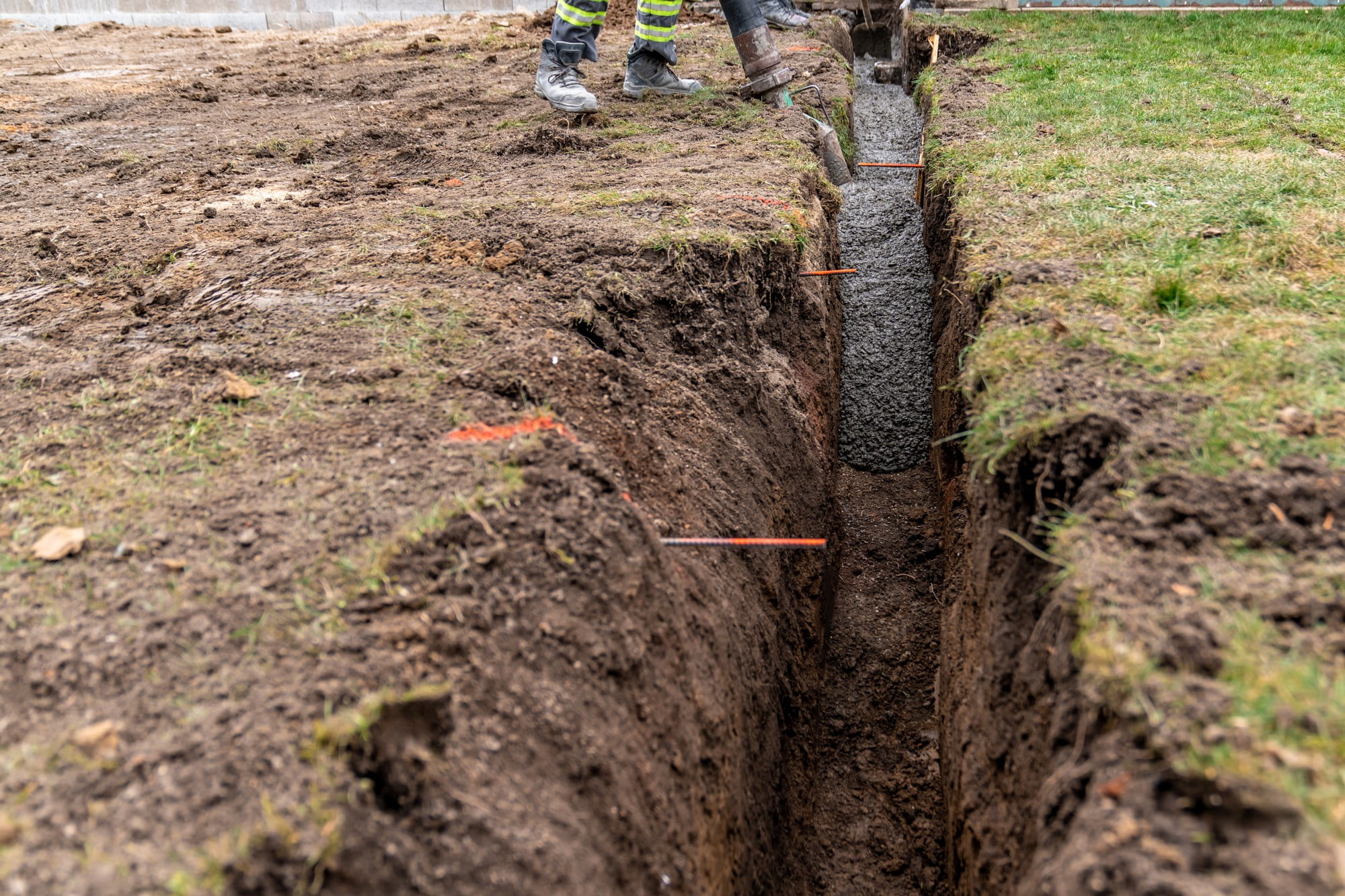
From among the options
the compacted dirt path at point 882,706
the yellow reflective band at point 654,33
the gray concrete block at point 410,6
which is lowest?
the compacted dirt path at point 882,706

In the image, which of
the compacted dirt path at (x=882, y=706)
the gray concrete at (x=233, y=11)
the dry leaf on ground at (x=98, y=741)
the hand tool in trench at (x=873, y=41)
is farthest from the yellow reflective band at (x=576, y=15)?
the gray concrete at (x=233, y=11)

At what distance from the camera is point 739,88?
606cm

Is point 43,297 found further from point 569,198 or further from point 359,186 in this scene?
A: point 569,198

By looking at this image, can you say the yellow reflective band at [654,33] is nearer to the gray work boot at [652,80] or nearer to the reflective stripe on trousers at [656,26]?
the reflective stripe on trousers at [656,26]

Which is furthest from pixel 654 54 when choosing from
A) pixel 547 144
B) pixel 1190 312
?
pixel 1190 312

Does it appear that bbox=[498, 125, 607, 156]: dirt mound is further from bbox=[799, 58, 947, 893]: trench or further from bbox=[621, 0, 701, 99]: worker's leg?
bbox=[799, 58, 947, 893]: trench

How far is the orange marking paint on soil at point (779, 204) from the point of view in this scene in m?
4.19

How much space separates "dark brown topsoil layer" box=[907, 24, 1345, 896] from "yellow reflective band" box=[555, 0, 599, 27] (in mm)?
3387

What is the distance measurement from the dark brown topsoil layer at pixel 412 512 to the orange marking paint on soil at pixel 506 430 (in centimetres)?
4

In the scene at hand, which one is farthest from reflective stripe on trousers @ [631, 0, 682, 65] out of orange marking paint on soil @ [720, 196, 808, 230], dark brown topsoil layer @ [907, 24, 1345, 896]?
dark brown topsoil layer @ [907, 24, 1345, 896]

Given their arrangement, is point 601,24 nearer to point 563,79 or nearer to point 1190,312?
point 563,79

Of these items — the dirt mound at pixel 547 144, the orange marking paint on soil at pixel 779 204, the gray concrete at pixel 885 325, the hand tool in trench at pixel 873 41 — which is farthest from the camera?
the hand tool in trench at pixel 873 41

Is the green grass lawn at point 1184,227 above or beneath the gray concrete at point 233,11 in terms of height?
beneath

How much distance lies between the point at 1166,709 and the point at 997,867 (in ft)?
3.16
